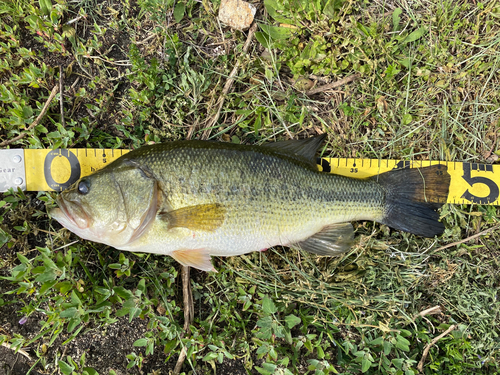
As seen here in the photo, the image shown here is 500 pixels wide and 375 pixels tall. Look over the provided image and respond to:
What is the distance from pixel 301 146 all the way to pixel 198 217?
1.25 meters

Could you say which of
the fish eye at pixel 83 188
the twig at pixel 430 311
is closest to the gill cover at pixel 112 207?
the fish eye at pixel 83 188

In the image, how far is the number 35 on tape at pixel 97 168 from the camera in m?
3.04

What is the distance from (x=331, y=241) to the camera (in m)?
2.90

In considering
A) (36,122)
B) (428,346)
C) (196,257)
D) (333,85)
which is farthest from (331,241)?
(36,122)

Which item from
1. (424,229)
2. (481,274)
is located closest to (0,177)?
(424,229)

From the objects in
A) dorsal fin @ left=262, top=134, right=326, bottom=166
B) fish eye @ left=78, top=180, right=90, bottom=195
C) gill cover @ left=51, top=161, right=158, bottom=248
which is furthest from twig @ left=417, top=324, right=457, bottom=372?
fish eye @ left=78, top=180, right=90, bottom=195

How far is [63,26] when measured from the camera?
10.5 ft

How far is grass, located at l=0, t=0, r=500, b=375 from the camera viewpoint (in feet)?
9.85

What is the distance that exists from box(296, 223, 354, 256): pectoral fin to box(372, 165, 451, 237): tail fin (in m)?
0.40

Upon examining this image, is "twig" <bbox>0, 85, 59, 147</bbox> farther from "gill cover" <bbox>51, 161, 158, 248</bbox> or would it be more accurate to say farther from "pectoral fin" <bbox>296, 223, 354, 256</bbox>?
"pectoral fin" <bbox>296, 223, 354, 256</bbox>

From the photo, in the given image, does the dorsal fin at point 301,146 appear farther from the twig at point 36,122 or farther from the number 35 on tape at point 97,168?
the twig at point 36,122

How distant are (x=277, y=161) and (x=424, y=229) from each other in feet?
5.39

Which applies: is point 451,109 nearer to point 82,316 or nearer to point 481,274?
point 481,274

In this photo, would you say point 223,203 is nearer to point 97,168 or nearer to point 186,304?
point 186,304
